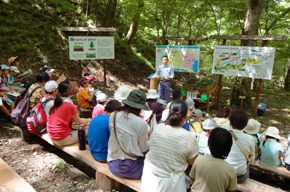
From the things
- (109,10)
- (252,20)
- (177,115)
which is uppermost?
(109,10)

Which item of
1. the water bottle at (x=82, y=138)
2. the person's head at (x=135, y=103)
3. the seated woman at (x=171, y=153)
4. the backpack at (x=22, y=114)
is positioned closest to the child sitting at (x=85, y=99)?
the backpack at (x=22, y=114)

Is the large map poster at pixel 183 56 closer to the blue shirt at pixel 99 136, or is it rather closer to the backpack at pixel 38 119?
the backpack at pixel 38 119

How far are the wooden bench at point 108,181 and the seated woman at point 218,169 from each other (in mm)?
844

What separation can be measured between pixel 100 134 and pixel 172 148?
122 cm

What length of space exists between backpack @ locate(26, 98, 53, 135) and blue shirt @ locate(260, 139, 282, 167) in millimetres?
3555

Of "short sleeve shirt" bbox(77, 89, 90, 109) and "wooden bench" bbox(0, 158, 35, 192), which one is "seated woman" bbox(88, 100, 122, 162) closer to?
"wooden bench" bbox(0, 158, 35, 192)

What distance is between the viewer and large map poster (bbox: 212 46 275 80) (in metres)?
6.90

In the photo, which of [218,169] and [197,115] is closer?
[218,169]

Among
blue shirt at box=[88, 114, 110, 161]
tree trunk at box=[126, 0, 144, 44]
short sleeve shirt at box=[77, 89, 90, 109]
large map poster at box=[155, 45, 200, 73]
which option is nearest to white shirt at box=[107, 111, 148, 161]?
blue shirt at box=[88, 114, 110, 161]

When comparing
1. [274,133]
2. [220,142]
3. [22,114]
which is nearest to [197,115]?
[274,133]

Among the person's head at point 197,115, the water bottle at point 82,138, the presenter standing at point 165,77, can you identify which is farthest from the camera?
the presenter standing at point 165,77

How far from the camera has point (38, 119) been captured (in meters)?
4.36

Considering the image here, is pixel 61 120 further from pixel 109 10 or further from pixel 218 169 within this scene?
pixel 109 10

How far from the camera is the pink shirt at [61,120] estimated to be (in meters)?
3.91
